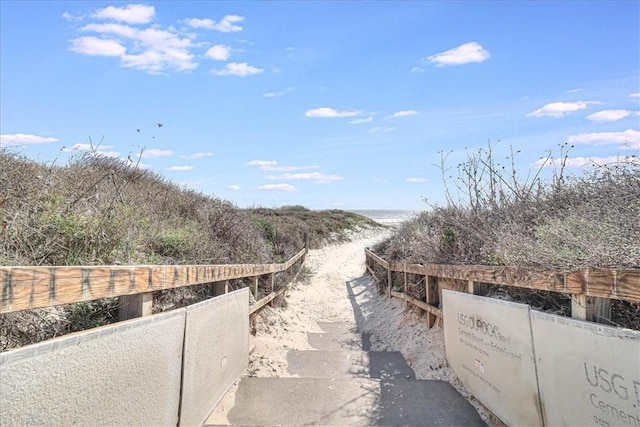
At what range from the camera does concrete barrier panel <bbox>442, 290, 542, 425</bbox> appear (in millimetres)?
3012

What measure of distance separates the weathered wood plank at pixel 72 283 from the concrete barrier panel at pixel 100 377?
0.54 feet

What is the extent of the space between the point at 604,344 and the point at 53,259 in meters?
3.51

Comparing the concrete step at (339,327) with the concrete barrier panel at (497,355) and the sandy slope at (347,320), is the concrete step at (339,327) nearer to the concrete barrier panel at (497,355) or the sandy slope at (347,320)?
the sandy slope at (347,320)

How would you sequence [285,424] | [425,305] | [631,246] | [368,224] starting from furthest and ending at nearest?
[368,224] < [425,305] < [285,424] < [631,246]

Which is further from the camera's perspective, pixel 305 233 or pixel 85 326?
pixel 305 233

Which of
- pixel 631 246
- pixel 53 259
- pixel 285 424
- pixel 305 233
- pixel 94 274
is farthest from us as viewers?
pixel 305 233

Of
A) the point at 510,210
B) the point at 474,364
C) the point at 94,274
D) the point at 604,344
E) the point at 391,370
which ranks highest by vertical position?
the point at 510,210

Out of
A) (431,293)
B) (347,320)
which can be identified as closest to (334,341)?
(347,320)

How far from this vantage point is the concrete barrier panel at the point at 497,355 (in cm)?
301

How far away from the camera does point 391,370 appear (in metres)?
5.47

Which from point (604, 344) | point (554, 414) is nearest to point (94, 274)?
point (604, 344)

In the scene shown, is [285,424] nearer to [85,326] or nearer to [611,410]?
[85,326]

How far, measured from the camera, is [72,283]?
76.0 inches

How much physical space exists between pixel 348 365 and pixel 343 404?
5.78ft
